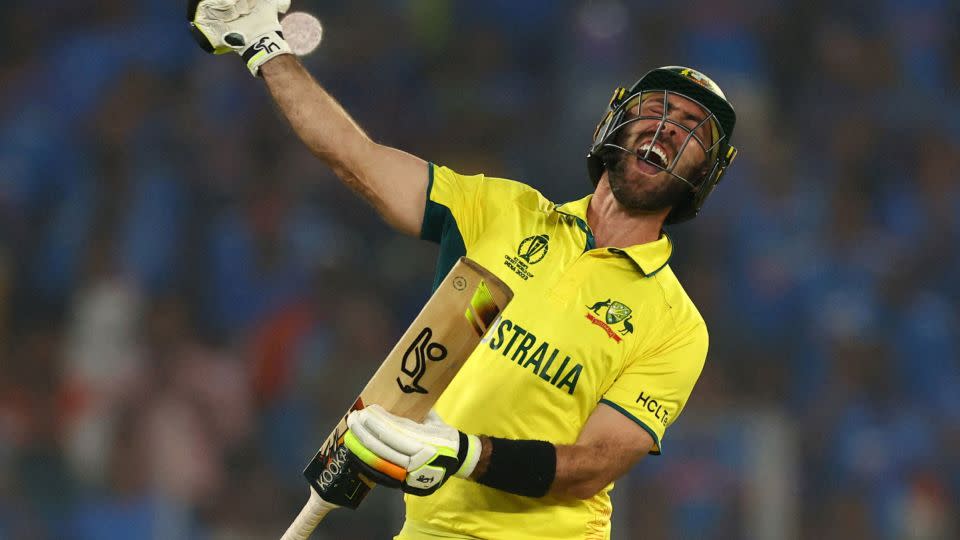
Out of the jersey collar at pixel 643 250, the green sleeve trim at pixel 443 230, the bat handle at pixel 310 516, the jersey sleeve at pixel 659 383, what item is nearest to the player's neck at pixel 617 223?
the jersey collar at pixel 643 250

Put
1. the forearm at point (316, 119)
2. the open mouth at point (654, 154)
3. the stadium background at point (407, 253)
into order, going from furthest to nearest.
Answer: the stadium background at point (407, 253)
the open mouth at point (654, 154)
the forearm at point (316, 119)

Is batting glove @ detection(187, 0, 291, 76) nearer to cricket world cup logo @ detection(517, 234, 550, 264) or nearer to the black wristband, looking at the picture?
cricket world cup logo @ detection(517, 234, 550, 264)

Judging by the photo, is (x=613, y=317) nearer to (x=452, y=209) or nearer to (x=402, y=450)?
(x=452, y=209)

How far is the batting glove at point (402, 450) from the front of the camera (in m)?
2.81

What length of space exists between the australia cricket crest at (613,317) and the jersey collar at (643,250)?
5.4 inches

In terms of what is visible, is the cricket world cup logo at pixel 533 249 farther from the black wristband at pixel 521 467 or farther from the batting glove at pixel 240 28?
the batting glove at pixel 240 28

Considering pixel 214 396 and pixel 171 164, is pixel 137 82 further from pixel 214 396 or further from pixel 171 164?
pixel 214 396

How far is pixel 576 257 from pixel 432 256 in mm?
3875

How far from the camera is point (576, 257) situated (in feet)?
11.1

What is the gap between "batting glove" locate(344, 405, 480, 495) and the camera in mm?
2807

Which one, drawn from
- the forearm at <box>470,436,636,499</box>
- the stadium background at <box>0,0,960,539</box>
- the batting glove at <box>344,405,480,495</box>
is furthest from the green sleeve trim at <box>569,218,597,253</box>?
the stadium background at <box>0,0,960,539</box>

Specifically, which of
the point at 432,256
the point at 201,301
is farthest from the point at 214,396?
the point at 432,256

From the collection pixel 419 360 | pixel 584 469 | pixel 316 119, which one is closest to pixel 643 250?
pixel 584 469

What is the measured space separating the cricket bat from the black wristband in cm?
20
